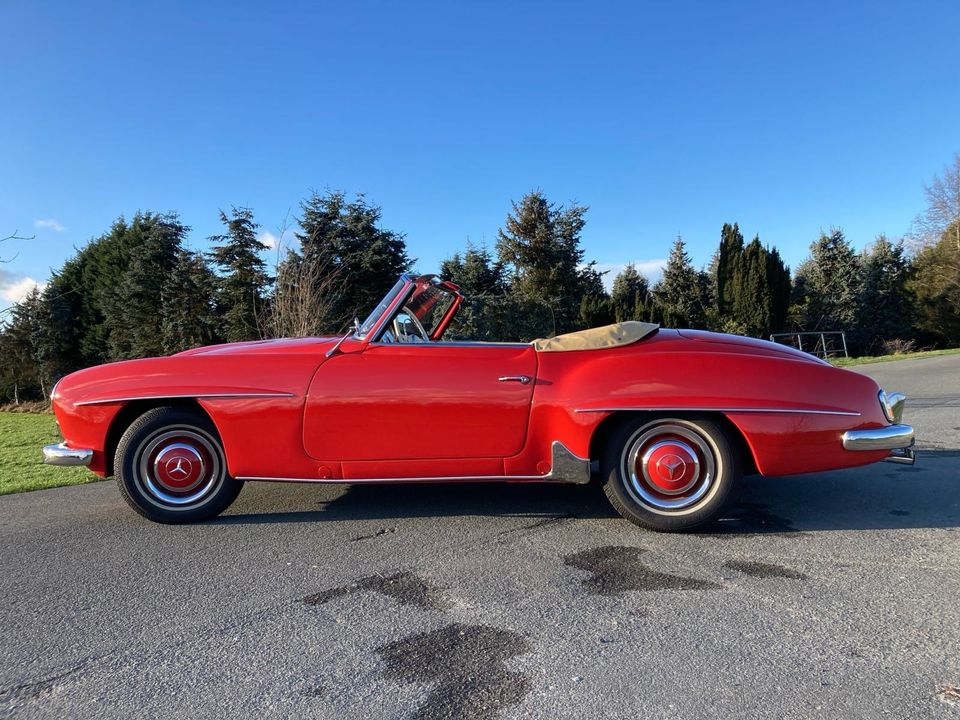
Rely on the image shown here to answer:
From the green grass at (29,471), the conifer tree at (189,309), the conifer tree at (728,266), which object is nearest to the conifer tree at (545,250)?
the conifer tree at (728,266)

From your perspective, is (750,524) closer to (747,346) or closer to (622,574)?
(747,346)

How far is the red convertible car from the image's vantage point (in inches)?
132

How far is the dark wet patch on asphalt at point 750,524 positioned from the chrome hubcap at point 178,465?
3007 mm

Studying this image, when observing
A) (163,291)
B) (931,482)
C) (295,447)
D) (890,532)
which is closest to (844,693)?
(890,532)

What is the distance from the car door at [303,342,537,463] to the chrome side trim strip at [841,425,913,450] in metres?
1.77

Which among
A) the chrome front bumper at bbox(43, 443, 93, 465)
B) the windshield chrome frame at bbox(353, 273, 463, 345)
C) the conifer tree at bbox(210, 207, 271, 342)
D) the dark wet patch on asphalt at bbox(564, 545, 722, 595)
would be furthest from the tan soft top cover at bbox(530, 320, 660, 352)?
the conifer tree at bbox(210, 207, 271, 342)

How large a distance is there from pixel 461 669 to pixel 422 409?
1.61m

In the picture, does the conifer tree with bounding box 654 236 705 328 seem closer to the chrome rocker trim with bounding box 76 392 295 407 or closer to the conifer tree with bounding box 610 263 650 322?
the conifer tree with bounding box 610 263 650 322

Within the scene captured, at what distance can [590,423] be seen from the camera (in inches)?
135

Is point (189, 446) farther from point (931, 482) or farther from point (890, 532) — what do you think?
point (931, 482)

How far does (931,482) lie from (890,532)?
4.73ft

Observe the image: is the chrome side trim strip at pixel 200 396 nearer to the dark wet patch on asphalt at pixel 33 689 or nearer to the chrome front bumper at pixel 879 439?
the dark wet patch on asphalt at pixel 33 689

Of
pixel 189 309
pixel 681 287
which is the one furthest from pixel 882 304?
pixel 189 309

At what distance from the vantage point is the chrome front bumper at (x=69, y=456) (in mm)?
3746
